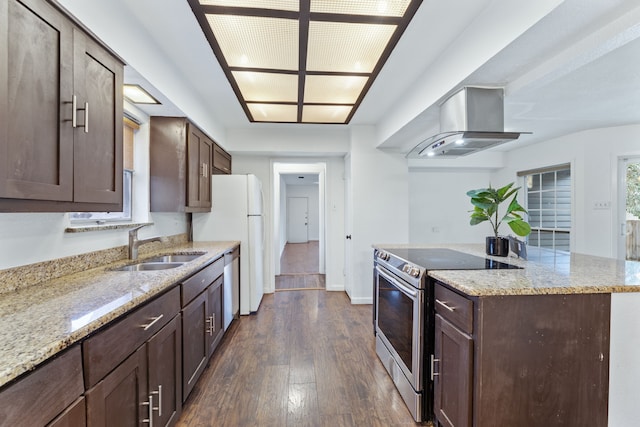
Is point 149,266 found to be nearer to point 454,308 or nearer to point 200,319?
point 200,319

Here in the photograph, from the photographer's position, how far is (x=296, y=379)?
2113 millimetres

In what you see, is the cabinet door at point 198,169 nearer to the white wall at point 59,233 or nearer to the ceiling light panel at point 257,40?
the white wall at point 59,233

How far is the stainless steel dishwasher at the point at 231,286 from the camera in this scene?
2.76 meters

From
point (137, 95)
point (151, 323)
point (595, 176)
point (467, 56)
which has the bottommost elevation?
point (151, 323)

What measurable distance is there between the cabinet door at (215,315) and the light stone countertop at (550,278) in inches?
66.4

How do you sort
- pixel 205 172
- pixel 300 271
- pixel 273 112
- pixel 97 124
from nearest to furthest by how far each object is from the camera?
pixel 97 124
pixel 205 172
pixel 273 112
pixel 300 271

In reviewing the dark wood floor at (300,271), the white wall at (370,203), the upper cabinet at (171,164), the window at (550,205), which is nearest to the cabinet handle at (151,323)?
the upper cabinet at (171,164)

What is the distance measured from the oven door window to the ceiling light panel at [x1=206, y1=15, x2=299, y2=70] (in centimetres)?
185

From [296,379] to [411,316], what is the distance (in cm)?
102

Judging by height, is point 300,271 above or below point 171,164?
below

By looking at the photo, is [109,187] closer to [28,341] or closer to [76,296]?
[76,296]

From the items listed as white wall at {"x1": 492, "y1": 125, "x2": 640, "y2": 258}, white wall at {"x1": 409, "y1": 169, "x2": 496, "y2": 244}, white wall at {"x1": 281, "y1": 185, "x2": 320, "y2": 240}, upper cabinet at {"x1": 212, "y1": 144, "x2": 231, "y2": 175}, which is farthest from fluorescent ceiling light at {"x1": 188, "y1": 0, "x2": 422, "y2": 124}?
white wall at {"x1": 281, "y1": 185, "x2": 320, "y2": 240}

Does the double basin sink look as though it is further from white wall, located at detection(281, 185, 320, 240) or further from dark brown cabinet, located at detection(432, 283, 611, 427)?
white wall, located at detection(281, 185, 320, 240)

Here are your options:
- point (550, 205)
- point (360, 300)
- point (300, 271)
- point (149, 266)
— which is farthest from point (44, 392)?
point (550, 205)
